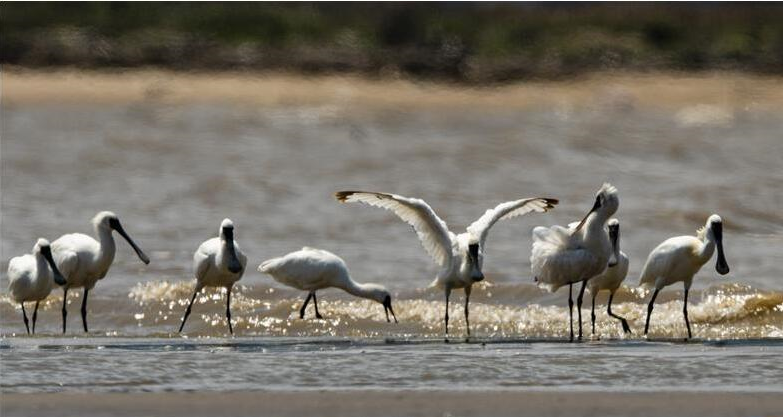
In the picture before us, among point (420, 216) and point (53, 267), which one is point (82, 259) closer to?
point (53, 267)

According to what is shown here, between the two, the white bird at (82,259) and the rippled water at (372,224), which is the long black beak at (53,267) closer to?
the white bird at (82,259)

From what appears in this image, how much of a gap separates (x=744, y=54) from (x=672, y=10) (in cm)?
210

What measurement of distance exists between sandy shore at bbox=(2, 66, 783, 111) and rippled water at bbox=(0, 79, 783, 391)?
542 mm

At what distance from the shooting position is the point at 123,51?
106 ft

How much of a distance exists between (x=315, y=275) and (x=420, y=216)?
5.26ft

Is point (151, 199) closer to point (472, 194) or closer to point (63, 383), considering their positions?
point (472, 194)

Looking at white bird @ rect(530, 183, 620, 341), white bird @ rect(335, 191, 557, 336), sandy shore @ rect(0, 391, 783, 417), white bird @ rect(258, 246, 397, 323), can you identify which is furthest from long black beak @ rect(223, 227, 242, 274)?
sandy shore @ rect(0, 391, 783, 417)

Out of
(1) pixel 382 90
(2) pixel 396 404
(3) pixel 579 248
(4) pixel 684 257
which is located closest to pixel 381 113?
(1) pixel 382 90

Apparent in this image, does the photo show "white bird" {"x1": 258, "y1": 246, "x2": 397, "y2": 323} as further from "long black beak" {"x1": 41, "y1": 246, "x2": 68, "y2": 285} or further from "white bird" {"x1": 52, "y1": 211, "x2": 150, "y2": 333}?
"long black beak" {"x1": 41, "y1": 246, "x2": 68, "y2": 285}

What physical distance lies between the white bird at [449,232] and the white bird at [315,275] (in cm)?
102

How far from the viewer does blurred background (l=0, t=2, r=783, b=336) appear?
25.9 m

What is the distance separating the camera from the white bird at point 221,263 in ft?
55.4

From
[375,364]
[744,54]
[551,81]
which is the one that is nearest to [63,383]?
[375,364]

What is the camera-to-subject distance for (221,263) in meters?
17.0
